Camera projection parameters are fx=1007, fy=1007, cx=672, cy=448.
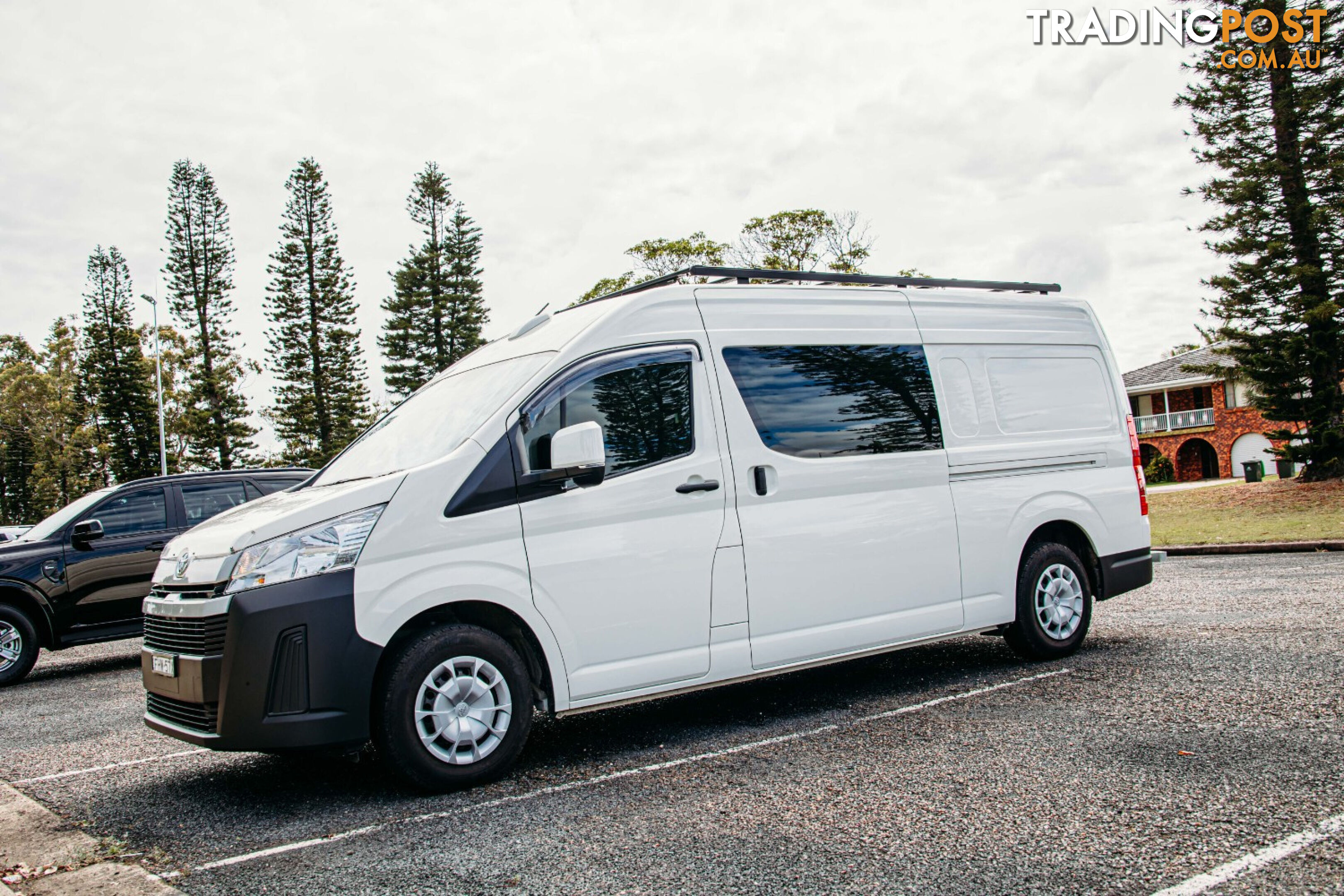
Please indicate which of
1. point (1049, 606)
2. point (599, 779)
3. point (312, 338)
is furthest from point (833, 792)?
point (312, 338)

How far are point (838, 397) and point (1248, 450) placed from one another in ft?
165

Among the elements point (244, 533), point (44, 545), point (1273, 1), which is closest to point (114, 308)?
point (44, 545)

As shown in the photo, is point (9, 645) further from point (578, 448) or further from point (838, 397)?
point (838, 397)

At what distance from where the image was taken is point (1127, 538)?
24.0 ft

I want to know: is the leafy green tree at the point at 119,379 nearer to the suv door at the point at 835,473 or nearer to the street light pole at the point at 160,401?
the street light pole at the point at 160,401

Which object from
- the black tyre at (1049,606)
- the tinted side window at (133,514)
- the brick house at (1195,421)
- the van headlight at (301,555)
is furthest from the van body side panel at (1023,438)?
the brick house at (1195,421)

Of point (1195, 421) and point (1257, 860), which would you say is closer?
point (1257, 860)

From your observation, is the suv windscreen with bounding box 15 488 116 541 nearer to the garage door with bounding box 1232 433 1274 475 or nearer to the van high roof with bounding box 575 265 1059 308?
the van high roof with bounding box 575 265 1059 308

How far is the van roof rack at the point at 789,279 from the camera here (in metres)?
5.79

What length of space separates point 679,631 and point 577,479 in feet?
3.20

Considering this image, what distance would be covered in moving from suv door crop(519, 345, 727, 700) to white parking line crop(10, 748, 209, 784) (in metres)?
2.30

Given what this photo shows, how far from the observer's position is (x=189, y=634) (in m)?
4.66

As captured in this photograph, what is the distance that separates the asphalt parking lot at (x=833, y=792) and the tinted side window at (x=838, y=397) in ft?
5.14

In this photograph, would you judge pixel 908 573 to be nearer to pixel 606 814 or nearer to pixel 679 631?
pixel 679 631
